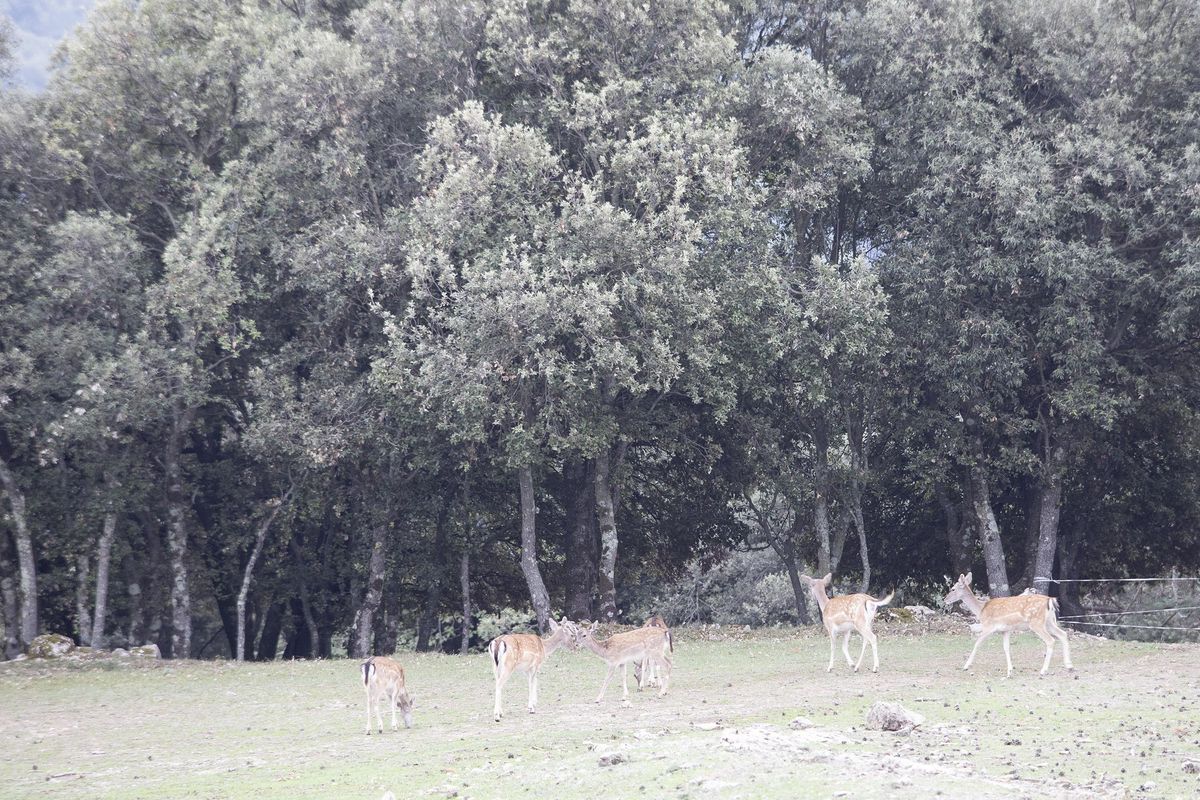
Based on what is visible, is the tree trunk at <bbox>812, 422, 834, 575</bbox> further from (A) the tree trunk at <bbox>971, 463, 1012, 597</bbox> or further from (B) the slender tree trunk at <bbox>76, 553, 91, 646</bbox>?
(B) the slender tree trunk at <bbox>76, 553, 91, 646</bbox>

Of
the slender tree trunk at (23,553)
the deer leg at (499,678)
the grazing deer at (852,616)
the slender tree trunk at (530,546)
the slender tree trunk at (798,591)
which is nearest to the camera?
the deer leg at (499,678)

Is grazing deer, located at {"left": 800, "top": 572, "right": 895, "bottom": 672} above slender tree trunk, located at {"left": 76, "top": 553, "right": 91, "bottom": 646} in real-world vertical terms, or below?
below

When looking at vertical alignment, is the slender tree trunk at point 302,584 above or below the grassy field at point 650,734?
above

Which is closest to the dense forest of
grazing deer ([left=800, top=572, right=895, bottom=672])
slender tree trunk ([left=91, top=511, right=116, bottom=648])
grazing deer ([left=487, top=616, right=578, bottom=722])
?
slender tree trunk ([left=91, top=511, right=116, bottom=648])

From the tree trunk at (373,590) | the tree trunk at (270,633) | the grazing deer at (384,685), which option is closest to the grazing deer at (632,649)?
the grazing deer at (384,685)

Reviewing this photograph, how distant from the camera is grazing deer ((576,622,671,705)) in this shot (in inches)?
685

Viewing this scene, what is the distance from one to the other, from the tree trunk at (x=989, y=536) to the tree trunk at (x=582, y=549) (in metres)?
8.80

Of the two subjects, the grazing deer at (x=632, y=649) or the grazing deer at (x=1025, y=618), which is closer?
the grazing deer at (x=632, y=649)

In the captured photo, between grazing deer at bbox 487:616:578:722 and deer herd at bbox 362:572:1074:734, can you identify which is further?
grazing deer at bbox 487:616:578:722

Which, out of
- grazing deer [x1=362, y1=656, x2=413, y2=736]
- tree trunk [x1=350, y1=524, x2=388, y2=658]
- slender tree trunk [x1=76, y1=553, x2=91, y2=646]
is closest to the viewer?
grazing deer [x1=362, y1=656, x2=413, y2=736]

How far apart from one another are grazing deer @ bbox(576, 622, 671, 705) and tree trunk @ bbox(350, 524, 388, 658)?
11334 mm

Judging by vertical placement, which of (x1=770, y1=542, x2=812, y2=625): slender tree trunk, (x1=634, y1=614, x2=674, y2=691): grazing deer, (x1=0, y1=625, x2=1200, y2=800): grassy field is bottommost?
(x1=0, y1=625, x2=1200, y2=800): grassy field

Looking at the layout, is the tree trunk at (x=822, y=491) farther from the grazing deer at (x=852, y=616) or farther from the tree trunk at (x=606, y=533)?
the grazing deer at (x=852, y=616)

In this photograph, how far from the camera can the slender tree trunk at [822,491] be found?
1147 inches
